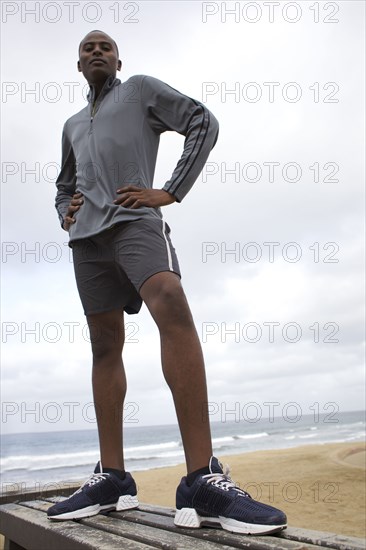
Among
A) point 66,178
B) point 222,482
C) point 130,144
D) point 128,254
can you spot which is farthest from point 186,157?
point 222,482

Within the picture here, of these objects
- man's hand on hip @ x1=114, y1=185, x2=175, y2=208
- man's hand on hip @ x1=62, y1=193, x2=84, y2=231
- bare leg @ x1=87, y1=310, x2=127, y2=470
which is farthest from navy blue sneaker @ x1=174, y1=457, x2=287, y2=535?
man's hand on hip @ x1=62, y1=193, x2=84, y2=231

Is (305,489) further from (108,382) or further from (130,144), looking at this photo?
(130,144)

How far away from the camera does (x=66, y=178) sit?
272 cm

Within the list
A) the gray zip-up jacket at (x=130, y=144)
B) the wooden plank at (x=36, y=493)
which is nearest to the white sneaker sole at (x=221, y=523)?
the gray zip-up jacket at (x=130, y=144)

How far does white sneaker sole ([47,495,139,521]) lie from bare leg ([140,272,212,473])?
53cm

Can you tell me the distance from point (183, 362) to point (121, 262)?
0.48m

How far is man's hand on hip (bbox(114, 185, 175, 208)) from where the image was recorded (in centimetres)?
209

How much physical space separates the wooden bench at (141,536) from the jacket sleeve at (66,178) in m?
1.41

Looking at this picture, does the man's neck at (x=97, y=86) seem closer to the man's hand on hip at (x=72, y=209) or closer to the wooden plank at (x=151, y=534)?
the man's hand on hip at (x=72, y=209)

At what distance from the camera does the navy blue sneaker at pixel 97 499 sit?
2.12 metres

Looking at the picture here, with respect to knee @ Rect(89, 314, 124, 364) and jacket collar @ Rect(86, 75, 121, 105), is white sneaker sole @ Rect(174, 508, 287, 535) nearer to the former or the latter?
knee @ Rect(89, 314, 124, 364)

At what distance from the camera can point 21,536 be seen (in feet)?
7.81

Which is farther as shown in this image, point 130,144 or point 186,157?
point 130,144

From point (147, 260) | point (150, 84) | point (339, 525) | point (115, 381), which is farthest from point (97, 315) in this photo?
point (339, 525)
